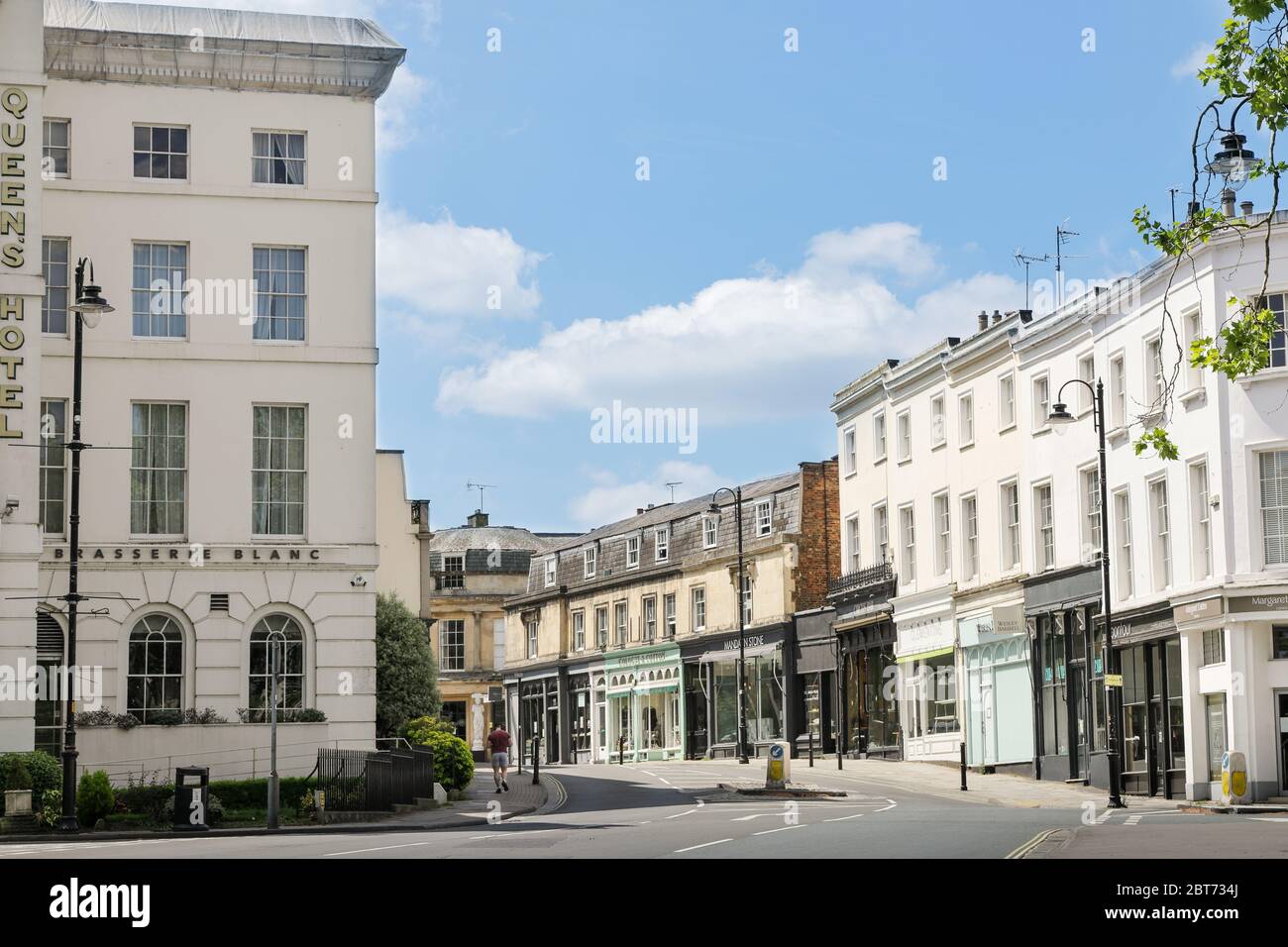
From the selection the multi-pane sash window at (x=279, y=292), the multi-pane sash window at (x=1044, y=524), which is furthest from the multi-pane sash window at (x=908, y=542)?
the multi-pane sash window at (x=279, y=292)

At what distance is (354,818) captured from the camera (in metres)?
31.8

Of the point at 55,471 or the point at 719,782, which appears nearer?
the point at 55,471

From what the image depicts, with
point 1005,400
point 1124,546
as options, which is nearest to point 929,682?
point 1005,400

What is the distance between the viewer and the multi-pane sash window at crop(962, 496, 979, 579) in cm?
4981

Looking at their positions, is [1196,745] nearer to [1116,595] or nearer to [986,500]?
[1116,595]

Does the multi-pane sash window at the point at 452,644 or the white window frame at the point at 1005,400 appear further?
the multi-pane sash window at the point at 452,644

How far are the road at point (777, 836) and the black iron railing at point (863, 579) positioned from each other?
61.7ft

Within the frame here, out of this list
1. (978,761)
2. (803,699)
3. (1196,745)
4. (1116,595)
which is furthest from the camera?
(803,699)

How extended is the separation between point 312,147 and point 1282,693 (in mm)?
22388

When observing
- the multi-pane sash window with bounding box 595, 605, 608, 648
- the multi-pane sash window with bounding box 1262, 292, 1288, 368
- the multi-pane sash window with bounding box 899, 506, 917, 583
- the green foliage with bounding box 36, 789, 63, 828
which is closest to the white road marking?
the green foliage with bounding box 36, 789, 63, 828

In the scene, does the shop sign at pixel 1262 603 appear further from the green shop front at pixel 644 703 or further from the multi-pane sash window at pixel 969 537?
the green shop front at pixel 644 703

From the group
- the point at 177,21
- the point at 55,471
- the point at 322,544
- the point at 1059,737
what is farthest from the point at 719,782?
the point at 177,21

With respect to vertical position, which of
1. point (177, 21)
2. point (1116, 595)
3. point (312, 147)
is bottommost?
point (1116, 595)

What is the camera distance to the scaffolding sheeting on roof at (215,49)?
35438 mm
